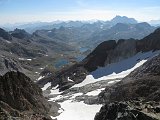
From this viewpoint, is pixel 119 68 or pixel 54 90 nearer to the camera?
pixel 54 90

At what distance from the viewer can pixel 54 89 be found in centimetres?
13662

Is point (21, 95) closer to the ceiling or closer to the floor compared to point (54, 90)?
closer to the ceiling

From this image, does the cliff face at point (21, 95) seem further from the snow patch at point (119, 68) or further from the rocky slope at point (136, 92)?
the snow patch at point (119, 68)

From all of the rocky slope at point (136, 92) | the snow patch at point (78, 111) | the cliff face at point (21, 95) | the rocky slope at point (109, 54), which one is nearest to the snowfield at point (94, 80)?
the snow patch at point (78, 111)

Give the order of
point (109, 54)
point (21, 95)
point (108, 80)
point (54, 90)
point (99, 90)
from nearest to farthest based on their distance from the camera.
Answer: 1. point (21, 95)
2. point (99, 90)
3. point (108, 80)
4. point (54, 90)
5. point (109, 54)

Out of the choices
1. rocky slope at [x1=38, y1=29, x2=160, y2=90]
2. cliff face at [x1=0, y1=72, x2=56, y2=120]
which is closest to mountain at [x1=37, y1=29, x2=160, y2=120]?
rocky slope at [x1=38, y1=29, x2=160, y2=90]

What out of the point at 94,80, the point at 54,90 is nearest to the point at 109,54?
the point at 94,80

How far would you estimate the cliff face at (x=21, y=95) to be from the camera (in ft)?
239

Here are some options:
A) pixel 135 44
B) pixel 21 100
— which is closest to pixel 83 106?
pixel 21 100

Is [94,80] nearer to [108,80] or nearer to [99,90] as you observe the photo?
[108,80]

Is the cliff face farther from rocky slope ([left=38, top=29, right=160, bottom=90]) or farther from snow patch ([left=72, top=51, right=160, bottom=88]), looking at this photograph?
rocky slope ([left=38, top=29, right=160, bottom=90])

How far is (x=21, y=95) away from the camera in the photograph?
7806 centimetres

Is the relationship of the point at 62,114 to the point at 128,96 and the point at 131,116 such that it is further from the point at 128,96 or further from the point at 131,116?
the point at 131,116

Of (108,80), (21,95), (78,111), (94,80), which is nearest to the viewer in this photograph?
(21,95)
